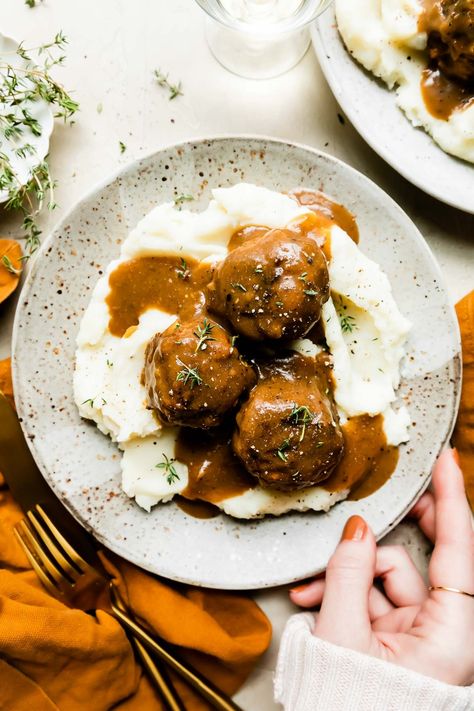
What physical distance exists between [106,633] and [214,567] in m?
0.75

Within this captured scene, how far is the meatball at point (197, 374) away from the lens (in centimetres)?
398

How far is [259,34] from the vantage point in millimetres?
4695

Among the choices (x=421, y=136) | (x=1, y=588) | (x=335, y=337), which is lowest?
(x=1, y=588)

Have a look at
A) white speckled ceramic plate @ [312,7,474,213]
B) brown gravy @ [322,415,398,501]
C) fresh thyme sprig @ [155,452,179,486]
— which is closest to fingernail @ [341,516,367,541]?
brown gravy @ [322,415,398,501]

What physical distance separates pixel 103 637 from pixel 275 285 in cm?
234

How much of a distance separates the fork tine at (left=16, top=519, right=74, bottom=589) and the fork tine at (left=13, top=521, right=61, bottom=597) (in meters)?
0.01

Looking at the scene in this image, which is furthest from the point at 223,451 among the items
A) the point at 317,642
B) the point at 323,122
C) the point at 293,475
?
the point at 323,122

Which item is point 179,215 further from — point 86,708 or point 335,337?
point 86,708

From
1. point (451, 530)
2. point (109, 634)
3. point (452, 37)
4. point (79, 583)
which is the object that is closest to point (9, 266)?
point (79, 583)

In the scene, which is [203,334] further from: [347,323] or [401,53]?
[401,53]

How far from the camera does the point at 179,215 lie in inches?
179

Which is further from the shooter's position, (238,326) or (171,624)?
(171,624)

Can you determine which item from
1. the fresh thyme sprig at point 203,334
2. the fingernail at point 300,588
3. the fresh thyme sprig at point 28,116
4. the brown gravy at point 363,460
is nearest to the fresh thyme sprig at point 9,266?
the fresh thyme sprig at point 28,116

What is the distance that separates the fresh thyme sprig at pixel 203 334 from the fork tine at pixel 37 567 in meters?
1.67
